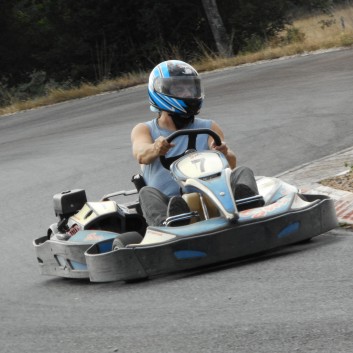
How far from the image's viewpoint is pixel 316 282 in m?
6.48

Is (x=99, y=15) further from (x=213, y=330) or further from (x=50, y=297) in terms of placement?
(x=213, y=330)

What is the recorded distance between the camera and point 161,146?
324 inches

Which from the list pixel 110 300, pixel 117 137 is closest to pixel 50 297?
pixel 110 300

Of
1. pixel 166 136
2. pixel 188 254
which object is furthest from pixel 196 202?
pixel 166 136

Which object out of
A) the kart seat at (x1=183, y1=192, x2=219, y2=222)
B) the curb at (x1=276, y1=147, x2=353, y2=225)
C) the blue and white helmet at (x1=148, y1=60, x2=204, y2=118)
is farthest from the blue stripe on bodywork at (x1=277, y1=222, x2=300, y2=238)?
the blue and white helmet at (x1=148, y1=60, x2=204, y2=118)

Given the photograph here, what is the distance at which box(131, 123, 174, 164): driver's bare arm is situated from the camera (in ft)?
27.0

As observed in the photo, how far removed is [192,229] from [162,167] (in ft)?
3.32

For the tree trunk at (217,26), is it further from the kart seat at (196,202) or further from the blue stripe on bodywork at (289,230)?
the blue stripe on bodywork at (289,230)

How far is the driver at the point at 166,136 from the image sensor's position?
A: 8.21 metres

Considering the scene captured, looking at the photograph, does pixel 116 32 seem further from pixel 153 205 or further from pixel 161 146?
pixel 153 205

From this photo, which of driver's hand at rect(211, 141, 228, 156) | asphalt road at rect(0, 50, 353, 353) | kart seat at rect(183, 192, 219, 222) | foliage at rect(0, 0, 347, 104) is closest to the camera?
asphalt road at rect(0, 50, 353, 353)

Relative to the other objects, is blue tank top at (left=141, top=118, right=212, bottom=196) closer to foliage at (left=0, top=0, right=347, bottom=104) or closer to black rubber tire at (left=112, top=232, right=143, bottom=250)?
black rubber tire at (left=112, top=232, right=143, bottom=250)

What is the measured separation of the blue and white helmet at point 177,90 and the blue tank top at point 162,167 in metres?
0.15

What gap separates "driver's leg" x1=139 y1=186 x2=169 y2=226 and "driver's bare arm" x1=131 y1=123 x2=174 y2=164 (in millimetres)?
244
